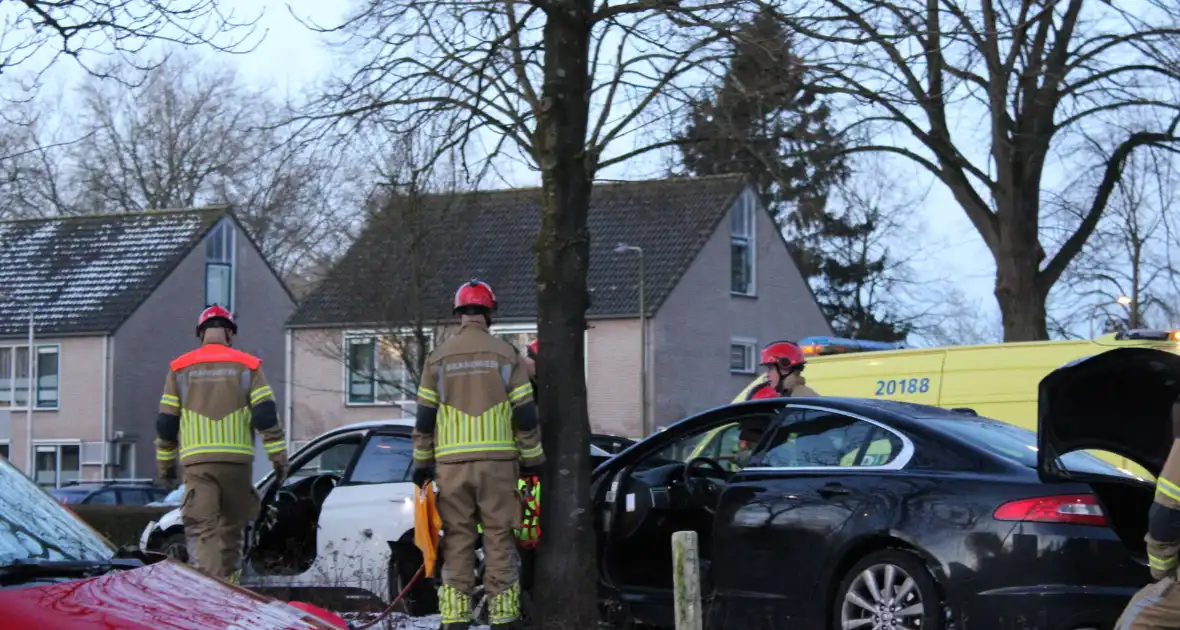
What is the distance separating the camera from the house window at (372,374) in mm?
38406

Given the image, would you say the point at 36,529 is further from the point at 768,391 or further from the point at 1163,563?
the point at 768,391

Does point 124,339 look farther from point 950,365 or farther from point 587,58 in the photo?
point 587,58

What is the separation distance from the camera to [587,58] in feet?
31.7

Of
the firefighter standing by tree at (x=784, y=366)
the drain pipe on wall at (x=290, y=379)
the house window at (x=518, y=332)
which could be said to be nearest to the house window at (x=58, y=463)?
the drain pipe on wall at (x=290, y=379)

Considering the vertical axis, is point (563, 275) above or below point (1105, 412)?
above

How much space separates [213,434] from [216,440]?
0.13 feet

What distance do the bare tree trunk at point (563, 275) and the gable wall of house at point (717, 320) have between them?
30300 mm

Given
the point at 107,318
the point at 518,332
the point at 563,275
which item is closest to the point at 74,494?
the point at 518,332

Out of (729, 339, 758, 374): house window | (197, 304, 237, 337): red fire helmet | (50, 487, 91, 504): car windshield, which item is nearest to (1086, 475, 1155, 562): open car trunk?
(197, 304, 237, 337): red fire helmet

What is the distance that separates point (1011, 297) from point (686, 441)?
561 inches

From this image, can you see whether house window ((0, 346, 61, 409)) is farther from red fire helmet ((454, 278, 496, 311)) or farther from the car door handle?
the car door handle

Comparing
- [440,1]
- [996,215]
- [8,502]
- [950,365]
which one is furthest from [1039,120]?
[8,502]

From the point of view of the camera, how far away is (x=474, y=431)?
8.70 m

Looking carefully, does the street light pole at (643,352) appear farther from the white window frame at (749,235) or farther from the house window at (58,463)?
the house window at (58,463)
